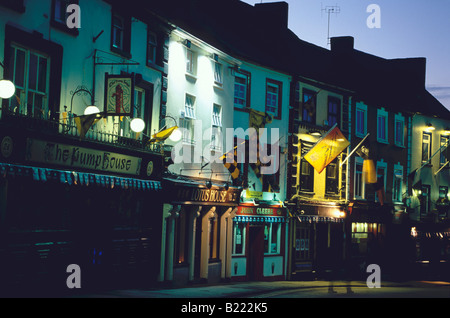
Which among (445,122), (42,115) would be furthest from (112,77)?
(445,122)

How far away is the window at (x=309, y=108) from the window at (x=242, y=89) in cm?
367

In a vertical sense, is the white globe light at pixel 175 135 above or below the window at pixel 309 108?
below

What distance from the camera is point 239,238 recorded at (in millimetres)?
30797

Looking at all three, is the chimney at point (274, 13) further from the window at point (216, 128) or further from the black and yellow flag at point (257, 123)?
the window at point (216, 128)

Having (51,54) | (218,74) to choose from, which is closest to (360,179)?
(218,74)

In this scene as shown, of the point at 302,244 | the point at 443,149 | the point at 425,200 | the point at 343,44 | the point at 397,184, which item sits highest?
the point at 343,44

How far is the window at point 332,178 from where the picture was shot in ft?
120

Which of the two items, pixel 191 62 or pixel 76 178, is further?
pixel 191 62

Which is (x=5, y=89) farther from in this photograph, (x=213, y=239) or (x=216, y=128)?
(x=213, y=239)

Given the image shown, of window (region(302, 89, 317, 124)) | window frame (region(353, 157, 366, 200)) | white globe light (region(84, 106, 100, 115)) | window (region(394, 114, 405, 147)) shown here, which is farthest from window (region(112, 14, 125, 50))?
window (region(394, 114, 405, 147))

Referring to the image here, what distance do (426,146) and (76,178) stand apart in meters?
32.2

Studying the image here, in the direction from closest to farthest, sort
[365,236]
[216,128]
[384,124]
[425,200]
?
[216,128] → [365,236] → [384,124] → [425,200]

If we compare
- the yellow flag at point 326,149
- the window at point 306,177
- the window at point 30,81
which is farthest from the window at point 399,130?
the window at point 30,81

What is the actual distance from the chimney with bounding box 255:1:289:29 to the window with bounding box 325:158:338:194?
25.4ft
